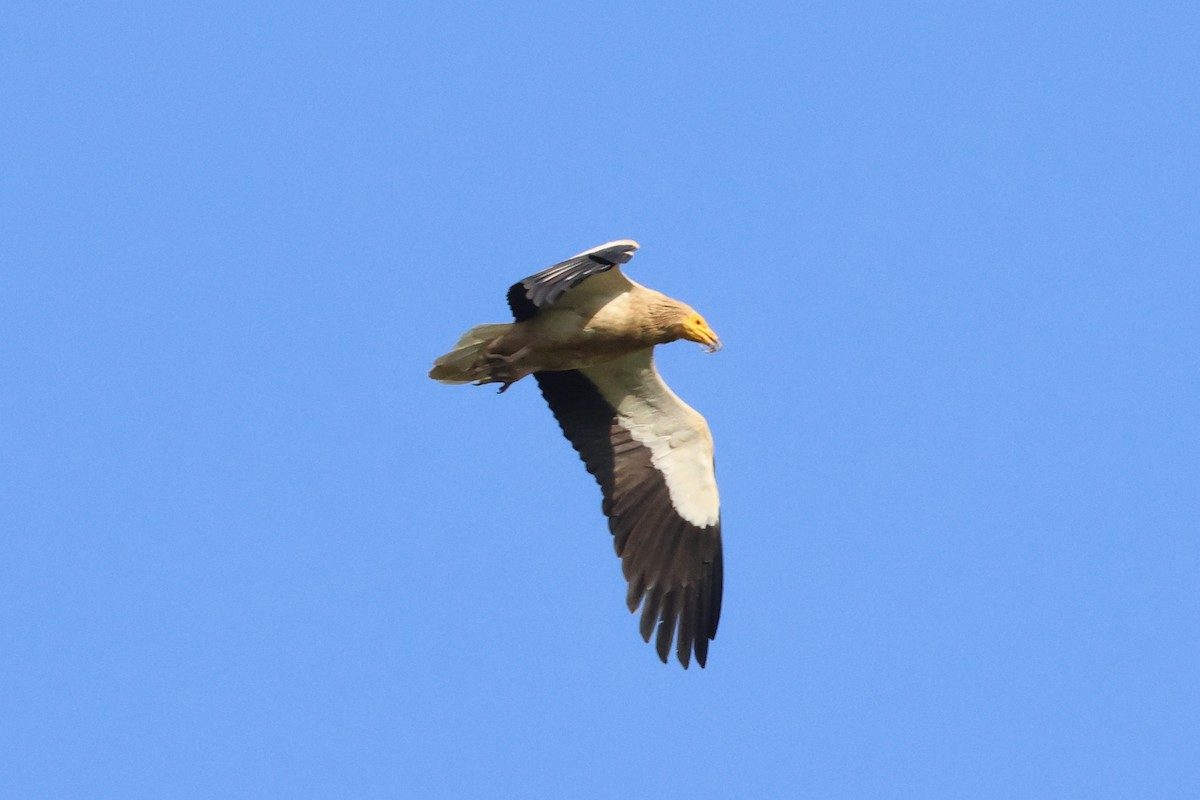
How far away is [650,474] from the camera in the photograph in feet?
36.6

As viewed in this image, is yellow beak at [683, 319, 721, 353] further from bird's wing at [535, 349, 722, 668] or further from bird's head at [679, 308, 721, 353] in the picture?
bird's wing at [535, 349, 722, 668]

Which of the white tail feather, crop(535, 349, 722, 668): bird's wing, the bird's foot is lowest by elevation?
crop(535, 349, 722, 668): bird's wing

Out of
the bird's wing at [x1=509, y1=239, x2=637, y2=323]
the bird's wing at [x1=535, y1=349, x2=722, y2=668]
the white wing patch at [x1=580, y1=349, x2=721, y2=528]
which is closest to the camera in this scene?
the bird's wing at [x1=509, y1=239, x2=637, y2=323]

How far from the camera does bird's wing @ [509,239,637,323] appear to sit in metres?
8.80

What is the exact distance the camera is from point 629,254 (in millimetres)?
9516

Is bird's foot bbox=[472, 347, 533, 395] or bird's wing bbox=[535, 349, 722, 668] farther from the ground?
bird's foot bbox=[472, 347, 533, 395]

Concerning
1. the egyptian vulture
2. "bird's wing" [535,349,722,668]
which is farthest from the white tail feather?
"bird's wing" [535,349,722,668]

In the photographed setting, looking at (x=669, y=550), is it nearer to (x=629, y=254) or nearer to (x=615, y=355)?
(x=615, y=355)

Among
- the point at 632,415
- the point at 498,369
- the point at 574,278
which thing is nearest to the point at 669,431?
the point at 632,415

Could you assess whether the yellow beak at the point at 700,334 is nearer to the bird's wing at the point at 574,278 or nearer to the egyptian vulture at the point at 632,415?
the egyptian vulture at the point at 632,415

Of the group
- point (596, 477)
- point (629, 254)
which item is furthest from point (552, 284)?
point (596, 477)

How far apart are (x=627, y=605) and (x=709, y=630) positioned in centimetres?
60

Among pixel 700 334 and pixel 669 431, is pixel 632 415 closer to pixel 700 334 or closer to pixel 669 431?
pixel 669 431

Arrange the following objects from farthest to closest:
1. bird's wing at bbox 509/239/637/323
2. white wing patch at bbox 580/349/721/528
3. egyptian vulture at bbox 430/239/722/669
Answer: white wing patch at bbox 580/349/721/528 → egyptian vulture at bbox 430/239/722/669 → bird's wing at bbox 509/239/637/323
